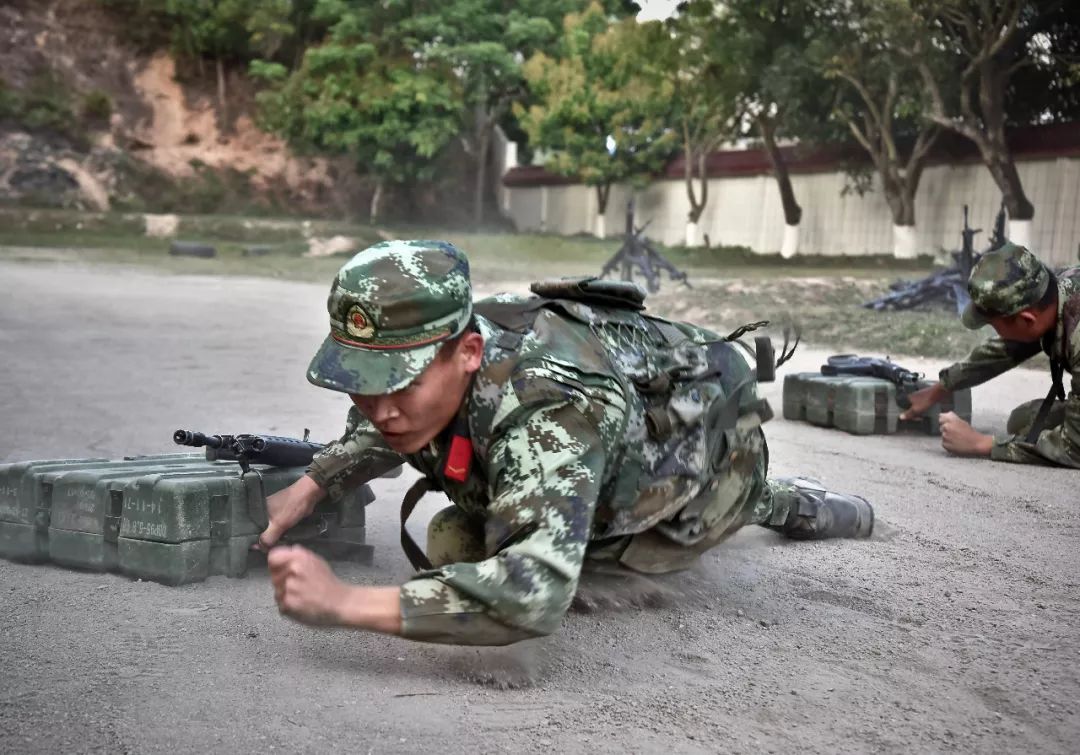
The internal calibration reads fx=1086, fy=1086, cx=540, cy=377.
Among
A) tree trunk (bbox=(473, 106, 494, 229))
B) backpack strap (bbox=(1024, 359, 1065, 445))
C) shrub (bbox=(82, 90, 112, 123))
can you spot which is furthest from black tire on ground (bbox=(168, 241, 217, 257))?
backpack strap (bbox=(1024, 359, 1065, 445))

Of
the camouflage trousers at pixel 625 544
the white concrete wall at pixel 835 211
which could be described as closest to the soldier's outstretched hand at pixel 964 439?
the camouflage trousers at pixel 625 544

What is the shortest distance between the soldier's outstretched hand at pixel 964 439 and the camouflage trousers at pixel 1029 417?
8.9 inches

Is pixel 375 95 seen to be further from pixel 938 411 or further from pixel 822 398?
pixel 938 411

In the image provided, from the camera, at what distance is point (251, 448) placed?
292cm

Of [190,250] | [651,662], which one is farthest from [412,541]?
[190,250]

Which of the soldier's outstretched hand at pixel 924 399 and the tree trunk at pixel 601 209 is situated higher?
the tree trunk at pixel 601 209

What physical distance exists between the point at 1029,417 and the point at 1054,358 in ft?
2.52

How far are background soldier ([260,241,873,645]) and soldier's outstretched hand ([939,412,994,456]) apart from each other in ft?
8.65

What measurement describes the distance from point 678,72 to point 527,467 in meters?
11.6

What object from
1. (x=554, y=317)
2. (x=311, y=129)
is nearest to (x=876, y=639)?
(x=554, y=317)

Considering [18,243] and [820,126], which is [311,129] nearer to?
[18,243]

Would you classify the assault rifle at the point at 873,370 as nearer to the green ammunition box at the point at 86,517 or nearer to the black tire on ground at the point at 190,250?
the green ammunition box at the point at 86,517

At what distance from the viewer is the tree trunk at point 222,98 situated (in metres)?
19.2

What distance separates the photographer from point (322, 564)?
1942 mm
